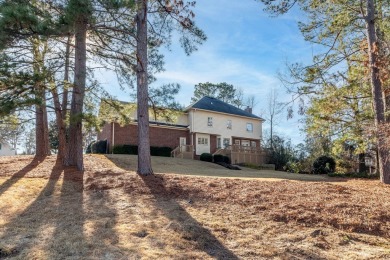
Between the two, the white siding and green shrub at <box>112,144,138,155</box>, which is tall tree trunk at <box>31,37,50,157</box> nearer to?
green shrub at <box>112,144,138,155</box>

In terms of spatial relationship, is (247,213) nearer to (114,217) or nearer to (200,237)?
(200,237)

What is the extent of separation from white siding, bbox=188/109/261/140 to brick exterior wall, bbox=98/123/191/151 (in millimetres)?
1348

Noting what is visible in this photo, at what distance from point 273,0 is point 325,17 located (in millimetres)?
2795

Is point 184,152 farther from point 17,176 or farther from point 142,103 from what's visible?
point 17,176

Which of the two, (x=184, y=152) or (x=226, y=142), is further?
(x=226, y=142)

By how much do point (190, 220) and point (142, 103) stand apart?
5322 mm

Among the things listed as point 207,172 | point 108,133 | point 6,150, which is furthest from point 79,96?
point 6,150

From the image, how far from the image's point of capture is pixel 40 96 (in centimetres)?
991

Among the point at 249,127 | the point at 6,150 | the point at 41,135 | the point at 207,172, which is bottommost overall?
the point at 207,172

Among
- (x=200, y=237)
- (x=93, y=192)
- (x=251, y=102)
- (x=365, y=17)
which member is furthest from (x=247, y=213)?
(x=251, y=102)

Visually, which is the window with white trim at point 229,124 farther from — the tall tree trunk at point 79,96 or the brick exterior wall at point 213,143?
the tall tree trunk at point 79,96

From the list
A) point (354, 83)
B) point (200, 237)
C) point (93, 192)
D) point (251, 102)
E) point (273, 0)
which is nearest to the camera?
point (200, 237)

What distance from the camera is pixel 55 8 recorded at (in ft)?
32.3

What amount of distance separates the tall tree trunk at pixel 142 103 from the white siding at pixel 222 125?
18512mm
